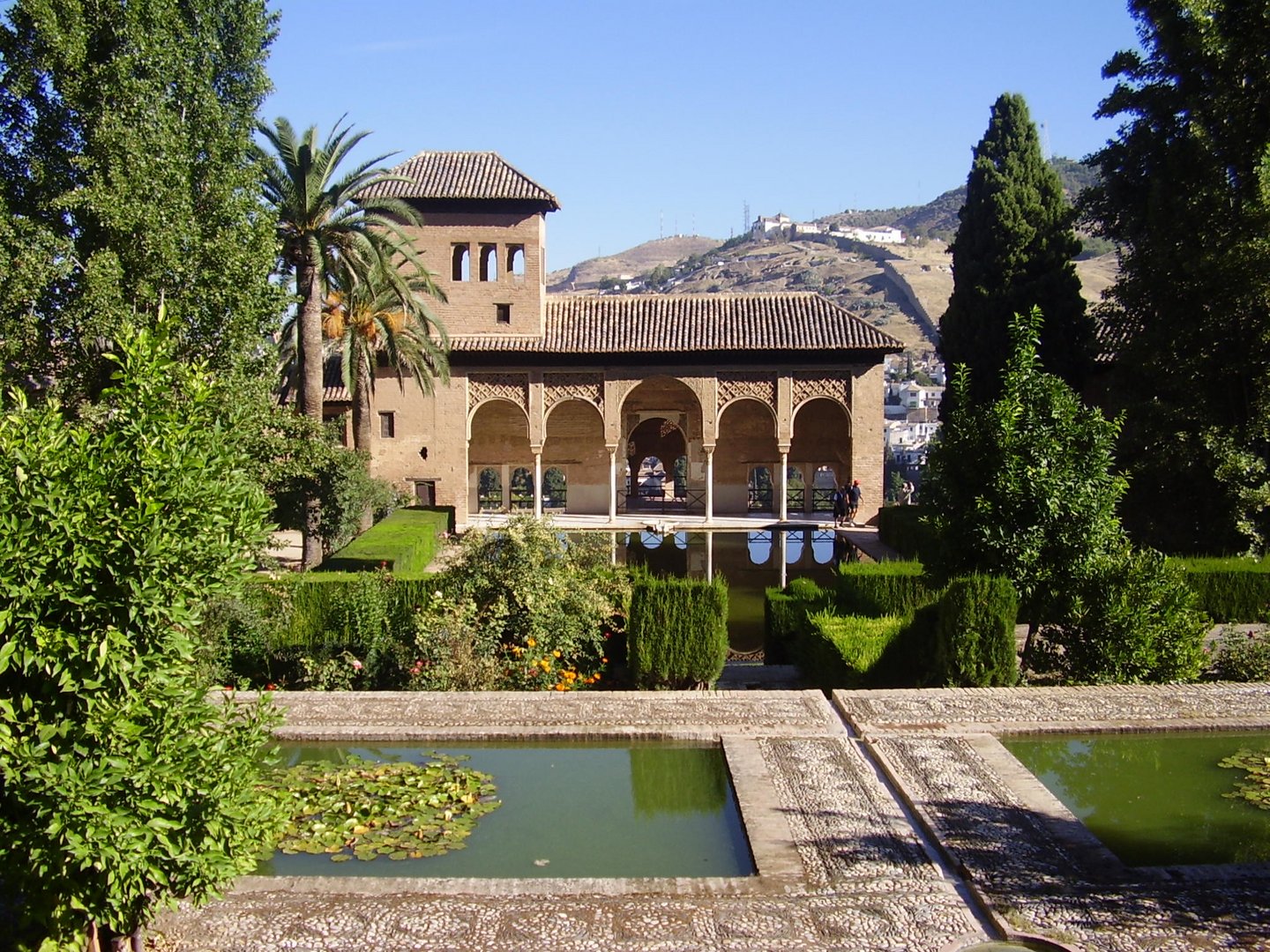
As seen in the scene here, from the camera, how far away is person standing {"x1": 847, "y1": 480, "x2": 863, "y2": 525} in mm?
28578

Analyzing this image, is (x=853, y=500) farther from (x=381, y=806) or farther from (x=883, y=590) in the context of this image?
(x=381, y=806)

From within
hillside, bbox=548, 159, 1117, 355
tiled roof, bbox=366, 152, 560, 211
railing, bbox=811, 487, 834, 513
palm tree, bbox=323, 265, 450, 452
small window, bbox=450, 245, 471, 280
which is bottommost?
railing, bbox=811, 487, 834, 513

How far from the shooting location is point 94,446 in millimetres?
5266

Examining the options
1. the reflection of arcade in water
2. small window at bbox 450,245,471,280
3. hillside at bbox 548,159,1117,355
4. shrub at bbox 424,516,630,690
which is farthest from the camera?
hillside at bbox 548,159,1117,355

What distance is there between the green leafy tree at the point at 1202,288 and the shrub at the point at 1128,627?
6.95m

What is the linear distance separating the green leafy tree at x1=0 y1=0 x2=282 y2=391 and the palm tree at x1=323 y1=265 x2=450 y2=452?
5.69m

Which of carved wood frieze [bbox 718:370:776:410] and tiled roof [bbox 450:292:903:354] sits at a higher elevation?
tiled roof [bbox 450:292:903:354]

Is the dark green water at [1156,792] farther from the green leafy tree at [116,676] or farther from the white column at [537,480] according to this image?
the white column at [537,480]

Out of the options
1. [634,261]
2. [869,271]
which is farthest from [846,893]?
[634,261]

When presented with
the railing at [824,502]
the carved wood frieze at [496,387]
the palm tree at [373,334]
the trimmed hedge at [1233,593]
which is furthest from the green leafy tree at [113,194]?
the railing at [824,502]

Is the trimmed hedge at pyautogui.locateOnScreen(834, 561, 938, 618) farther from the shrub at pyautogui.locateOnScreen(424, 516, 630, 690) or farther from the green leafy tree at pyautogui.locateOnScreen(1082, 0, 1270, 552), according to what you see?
the green leafy tree at pyautogui.locateOnScreen(1082, 0, 1270, 552)

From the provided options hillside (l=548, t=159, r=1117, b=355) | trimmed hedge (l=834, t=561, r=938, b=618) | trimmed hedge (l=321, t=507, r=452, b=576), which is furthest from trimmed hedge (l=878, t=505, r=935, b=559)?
hillside (l=548, t=159, r=1117, b=355)

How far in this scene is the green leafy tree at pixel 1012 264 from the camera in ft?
82.7

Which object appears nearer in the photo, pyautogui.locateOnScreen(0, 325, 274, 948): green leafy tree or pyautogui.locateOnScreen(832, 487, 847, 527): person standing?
pyautogui.locateOnScreen(0, 325, 274, 948): green leafy tree
